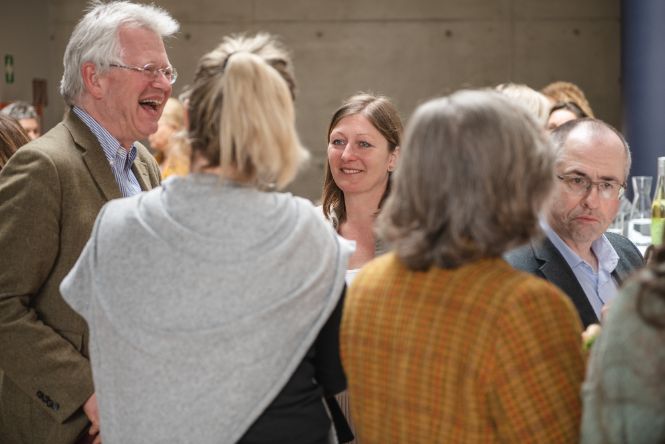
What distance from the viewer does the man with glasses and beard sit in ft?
7.60

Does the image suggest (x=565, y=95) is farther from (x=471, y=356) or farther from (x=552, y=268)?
(x=471, y=356)

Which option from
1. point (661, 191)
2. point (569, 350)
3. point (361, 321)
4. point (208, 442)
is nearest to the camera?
point (569, 350)

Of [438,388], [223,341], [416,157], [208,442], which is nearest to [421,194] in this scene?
[416,157]

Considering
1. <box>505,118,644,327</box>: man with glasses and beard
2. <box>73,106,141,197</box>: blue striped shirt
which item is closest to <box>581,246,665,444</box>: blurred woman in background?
<box>505,118,644,327</box>: man with glasses and beard

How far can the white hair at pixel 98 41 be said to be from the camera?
2430mm

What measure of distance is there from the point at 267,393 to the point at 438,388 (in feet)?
1.17

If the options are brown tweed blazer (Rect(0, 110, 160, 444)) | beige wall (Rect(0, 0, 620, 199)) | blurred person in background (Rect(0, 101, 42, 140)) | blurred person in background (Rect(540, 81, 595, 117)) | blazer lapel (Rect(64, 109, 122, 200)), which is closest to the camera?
brown tweed blazer (Rect(0, 110, 160, 444))

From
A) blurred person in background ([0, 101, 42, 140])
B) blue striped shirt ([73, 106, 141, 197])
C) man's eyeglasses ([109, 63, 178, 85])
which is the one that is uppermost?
man's eyeglasses ([109, 63, 178, 85])

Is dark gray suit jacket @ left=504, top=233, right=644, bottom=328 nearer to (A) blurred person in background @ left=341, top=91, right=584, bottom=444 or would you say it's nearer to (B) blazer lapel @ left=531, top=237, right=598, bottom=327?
(B) blazer lapel @ left=531, top=237, right=598, bottom=327

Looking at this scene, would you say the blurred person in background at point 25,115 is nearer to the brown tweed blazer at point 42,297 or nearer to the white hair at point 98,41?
the white hair at point 98,41

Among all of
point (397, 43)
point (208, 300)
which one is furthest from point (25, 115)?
point (208, 300)

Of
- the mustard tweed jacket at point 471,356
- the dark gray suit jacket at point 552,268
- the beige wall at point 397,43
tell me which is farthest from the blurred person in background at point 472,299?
the beige wall at point 397,43

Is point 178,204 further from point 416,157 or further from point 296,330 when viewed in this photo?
point 416,157

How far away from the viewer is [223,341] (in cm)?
153
